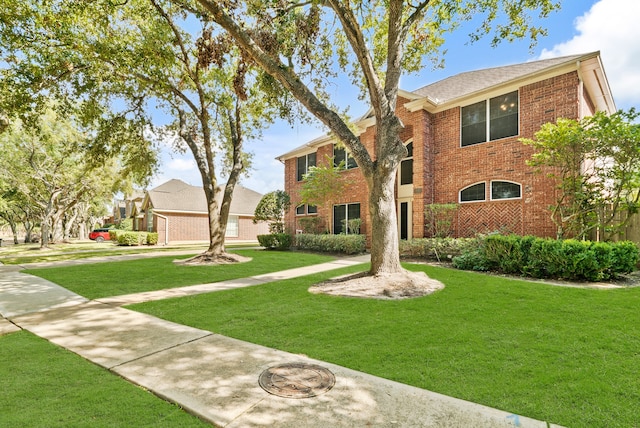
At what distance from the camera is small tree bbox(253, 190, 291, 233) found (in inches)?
717

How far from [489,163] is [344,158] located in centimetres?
766

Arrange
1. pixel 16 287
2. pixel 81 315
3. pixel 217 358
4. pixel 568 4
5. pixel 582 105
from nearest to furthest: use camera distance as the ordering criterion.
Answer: pixel 217 358
pixel 81 315
pixel 16 287
pixel 568 4
pixel 582 105

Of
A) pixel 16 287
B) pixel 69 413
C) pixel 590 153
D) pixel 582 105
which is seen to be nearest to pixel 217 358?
pixel 69 413

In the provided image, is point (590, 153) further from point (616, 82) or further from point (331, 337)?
point (331, 337)

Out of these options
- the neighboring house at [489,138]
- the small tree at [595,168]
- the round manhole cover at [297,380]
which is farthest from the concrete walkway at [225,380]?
the neighboring house at [489,138]

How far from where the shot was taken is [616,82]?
36.7 ft

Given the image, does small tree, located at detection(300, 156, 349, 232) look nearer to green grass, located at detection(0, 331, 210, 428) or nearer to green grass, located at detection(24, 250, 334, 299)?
green grass, located at detection(24, 250, 334, 299)

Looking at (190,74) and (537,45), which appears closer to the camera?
(537,45)

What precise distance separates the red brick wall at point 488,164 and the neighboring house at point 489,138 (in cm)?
3

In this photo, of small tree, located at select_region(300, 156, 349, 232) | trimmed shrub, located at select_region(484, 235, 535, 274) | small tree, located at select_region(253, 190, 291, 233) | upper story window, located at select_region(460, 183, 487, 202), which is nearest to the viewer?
trimmed shrub, located at select_region(484, 235, 535, 274)

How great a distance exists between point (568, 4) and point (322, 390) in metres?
11.0

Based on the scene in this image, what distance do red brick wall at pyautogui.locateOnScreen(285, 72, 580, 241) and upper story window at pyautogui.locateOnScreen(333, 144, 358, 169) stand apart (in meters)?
1.77

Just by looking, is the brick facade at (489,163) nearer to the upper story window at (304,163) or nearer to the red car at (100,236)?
the upper story window at (304,163)

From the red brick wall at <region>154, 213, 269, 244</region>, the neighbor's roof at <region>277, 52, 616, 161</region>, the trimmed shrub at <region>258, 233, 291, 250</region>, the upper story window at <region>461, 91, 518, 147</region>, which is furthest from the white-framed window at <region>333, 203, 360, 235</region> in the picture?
the red brick wall at <region>154, 213, 269, 244</region>
